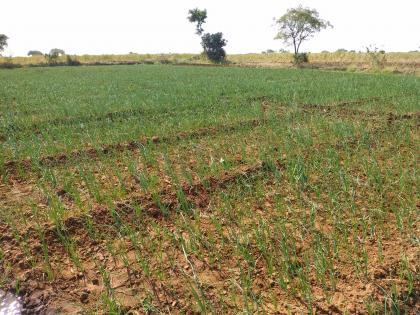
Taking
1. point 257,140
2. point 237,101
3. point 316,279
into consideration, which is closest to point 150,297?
point 316,279

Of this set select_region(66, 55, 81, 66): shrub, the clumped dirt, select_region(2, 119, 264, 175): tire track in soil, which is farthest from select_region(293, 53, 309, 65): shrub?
the clumped dirt

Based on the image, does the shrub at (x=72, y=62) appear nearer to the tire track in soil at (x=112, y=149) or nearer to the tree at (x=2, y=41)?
the tree at (x=2, y=41)

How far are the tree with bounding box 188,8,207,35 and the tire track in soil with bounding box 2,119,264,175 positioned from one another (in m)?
59.4

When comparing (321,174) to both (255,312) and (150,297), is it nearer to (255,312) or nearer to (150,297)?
(255,312)

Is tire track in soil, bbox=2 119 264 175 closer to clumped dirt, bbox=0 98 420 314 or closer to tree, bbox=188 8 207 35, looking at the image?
clumped dirt, bbox=0 98 420 314

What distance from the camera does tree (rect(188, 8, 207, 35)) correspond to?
63.6 meters

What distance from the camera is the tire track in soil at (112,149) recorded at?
20.8ft

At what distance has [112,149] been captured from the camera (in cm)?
706

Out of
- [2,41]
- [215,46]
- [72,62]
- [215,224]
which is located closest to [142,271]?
A: [215,224]

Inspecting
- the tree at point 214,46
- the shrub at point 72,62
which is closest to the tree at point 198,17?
the tree at point 214,46

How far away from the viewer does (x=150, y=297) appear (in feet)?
9.66

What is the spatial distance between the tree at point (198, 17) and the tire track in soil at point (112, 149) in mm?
59433

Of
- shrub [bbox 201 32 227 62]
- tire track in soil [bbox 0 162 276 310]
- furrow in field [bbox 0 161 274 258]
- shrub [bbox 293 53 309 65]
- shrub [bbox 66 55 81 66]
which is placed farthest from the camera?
shrub [bbox 201 32 227 62]

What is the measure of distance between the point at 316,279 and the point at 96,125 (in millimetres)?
7753
